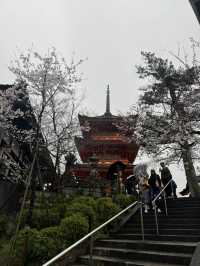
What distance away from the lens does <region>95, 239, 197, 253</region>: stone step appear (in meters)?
6.66

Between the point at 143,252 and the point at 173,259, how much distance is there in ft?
2.91

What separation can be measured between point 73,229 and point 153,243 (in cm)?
276

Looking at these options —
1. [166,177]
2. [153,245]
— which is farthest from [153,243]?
[166,177]

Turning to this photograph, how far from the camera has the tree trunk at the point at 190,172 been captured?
16.8m

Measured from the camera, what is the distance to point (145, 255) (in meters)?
6.71

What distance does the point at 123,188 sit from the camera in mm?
19062

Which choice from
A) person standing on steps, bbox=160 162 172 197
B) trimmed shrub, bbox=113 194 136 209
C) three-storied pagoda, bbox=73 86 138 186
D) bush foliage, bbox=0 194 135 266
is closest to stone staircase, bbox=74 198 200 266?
bush foliage, bbox=0 194 135 266

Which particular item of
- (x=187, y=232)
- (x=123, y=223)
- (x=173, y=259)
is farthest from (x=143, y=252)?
(x=123, y=223)

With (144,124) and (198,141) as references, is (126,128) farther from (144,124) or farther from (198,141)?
(198,141)

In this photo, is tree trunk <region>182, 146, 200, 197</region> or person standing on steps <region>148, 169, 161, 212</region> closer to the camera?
person standing on steps <region>148, 169, 161, 212</region>

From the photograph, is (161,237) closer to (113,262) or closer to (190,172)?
(113,262)

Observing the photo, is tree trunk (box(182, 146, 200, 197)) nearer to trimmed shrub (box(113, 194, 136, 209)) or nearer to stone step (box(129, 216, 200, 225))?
trimmed shrub (box(113, 194, 136, 209))

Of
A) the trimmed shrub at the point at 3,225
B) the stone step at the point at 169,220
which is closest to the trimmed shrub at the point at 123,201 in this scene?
the stone step at the point at 169,220

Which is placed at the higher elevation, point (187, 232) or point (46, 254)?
point (187, 232)
